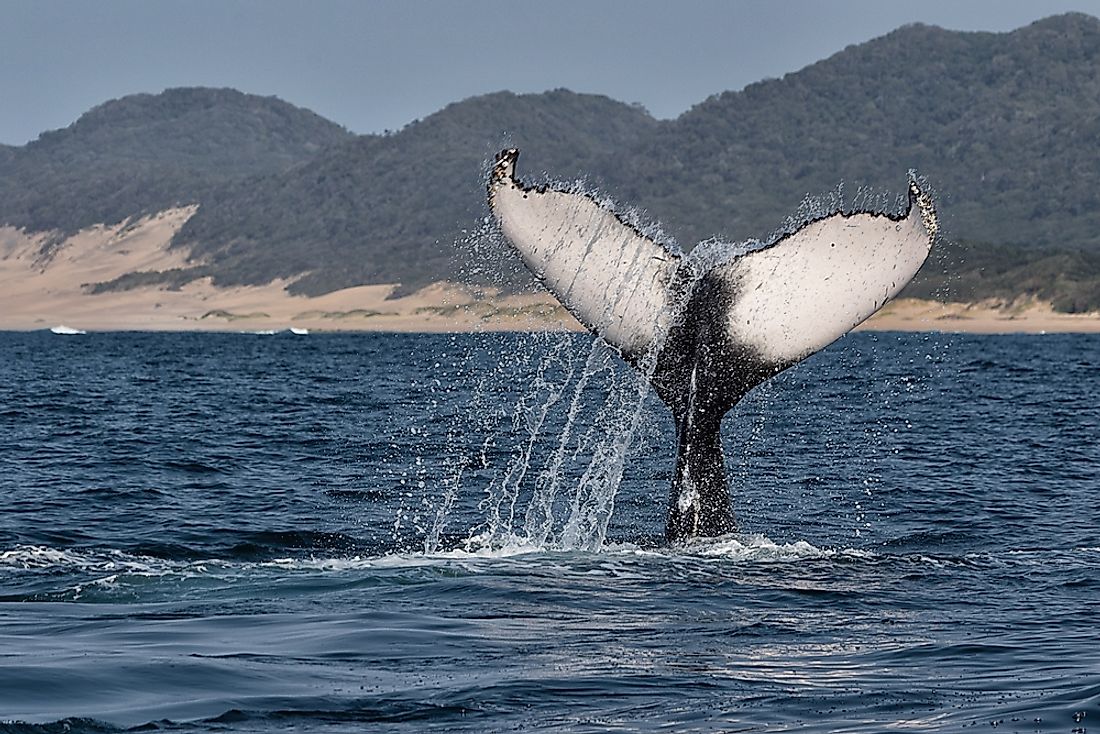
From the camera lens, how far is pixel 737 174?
15475 cm

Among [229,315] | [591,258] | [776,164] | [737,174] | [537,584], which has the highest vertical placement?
[776,164]

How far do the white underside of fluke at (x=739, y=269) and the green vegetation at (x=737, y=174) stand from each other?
104239 mm

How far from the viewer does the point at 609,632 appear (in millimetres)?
8711

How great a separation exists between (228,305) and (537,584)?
13278 cm

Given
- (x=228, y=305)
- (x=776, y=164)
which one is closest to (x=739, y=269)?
(x=228, y=305)

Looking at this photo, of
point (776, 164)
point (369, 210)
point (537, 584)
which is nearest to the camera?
point (537, 584)

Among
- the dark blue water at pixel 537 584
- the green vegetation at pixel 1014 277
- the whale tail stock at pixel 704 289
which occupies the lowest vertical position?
the dark blue water at pixel 537 584

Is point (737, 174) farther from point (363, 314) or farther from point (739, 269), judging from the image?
point (739, 269)

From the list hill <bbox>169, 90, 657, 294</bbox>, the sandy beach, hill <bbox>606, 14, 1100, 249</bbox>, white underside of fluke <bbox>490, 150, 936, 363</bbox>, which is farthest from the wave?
hill <bbox>169, 90, 657, 294</bbox>

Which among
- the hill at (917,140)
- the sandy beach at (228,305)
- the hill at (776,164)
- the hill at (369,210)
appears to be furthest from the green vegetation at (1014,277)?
the hill at (369,210)

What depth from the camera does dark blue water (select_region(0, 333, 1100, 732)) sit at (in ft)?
24.0

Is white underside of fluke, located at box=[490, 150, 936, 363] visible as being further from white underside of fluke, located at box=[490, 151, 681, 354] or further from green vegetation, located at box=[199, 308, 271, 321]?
green vegetation, located at box=[199, 308, 271, 321]

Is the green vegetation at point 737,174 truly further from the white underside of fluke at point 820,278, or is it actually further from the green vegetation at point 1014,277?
the white underside of fluke at point 820,278

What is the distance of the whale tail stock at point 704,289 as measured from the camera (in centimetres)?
865
